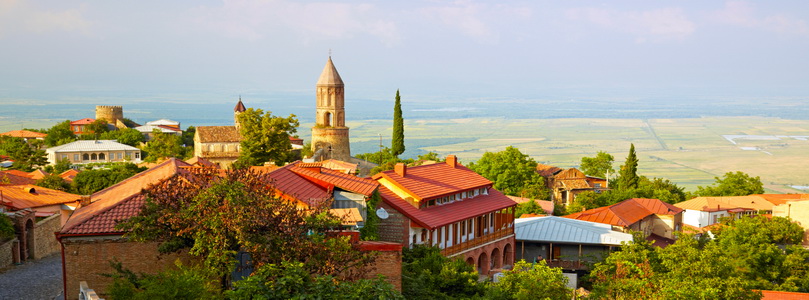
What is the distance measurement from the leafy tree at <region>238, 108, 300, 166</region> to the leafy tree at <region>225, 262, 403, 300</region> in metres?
39.8

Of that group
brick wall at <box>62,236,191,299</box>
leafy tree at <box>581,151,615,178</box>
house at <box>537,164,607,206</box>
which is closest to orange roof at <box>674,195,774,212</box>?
house at <box>537,164,607,206</box>

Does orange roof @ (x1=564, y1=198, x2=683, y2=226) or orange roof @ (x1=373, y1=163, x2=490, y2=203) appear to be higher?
orange roof @ (x1=373, y1=163, x2=490, y2=203)

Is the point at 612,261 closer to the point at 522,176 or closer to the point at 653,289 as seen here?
the point at 653,289

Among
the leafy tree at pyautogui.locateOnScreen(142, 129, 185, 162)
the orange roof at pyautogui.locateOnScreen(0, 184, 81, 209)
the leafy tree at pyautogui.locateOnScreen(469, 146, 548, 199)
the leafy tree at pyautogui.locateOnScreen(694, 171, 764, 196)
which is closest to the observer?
the orange roof at pyautogui.locateOnScreen(0, 184, 81, 209)

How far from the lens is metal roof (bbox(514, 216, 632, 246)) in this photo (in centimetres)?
3725

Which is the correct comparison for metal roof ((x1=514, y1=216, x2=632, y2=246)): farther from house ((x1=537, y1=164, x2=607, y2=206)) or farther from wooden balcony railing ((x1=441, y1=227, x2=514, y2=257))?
house ((x1=537, y1=164, x2=607, y2=206))

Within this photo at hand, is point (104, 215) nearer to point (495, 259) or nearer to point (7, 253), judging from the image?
point (7, 253)

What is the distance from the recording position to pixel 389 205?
1175 inches

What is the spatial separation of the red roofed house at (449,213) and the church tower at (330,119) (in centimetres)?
3038

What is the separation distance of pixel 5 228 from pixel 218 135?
47350 mm

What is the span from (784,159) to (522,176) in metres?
136

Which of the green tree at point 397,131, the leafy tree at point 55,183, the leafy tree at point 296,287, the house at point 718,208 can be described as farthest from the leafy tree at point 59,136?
the leafy tree at point 296,287

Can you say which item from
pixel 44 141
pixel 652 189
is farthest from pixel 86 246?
pixel 44 141

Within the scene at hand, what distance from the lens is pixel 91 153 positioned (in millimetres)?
84500
